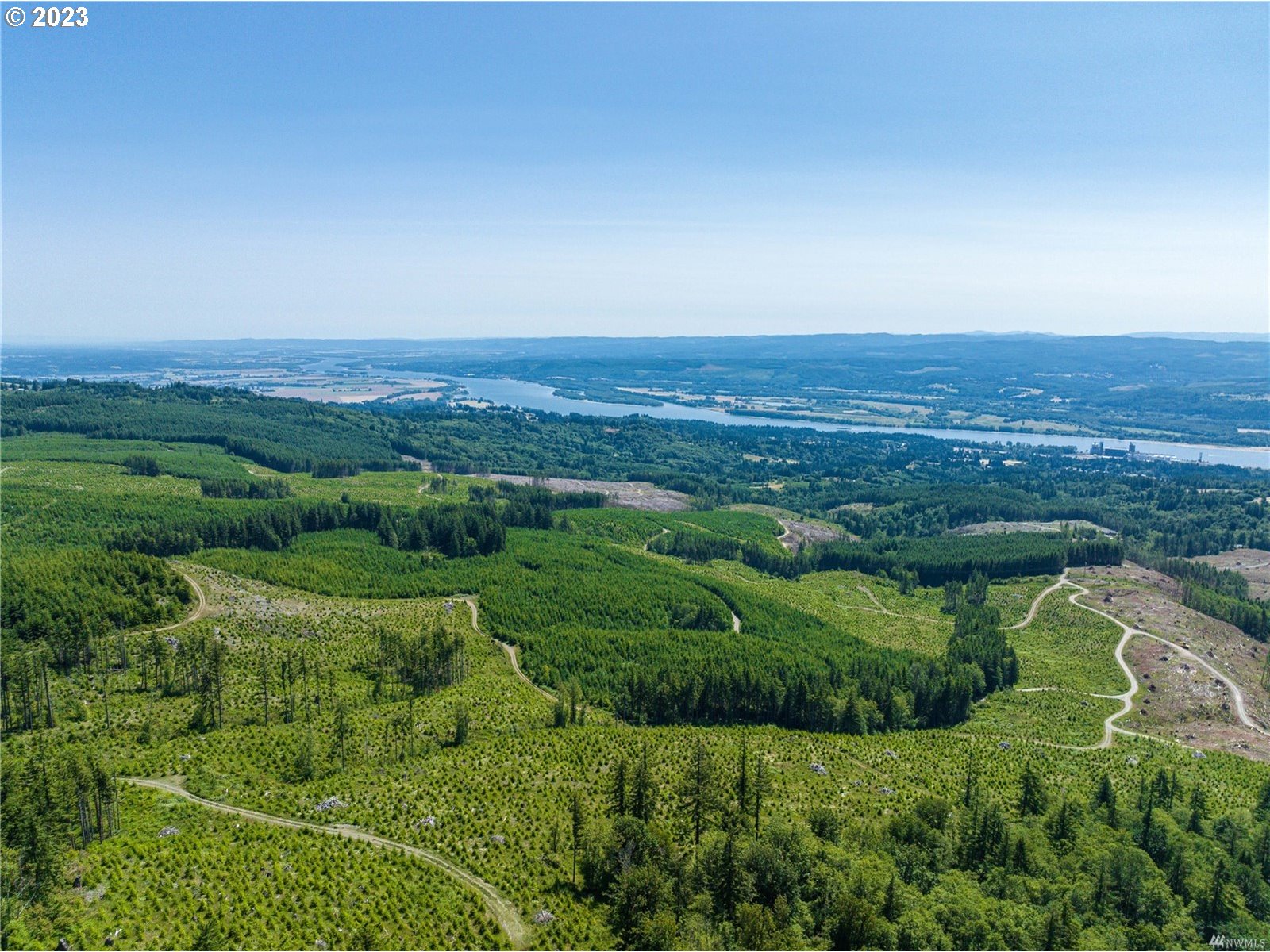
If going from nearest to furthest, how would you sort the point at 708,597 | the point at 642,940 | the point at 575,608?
the point at 642,940, the point at 575,608, the point at 708,597

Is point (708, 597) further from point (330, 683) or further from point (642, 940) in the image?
point (642, 940)

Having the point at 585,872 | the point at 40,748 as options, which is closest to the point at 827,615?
the point at 585,872

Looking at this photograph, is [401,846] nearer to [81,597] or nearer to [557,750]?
[557,750]

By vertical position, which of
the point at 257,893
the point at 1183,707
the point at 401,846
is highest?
the point at 257,893

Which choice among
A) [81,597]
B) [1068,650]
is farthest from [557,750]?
[1068,650]

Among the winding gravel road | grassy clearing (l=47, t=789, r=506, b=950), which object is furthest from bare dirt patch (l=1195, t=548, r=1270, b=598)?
grassy clearing (l=47, t=789, r=506, b=950)

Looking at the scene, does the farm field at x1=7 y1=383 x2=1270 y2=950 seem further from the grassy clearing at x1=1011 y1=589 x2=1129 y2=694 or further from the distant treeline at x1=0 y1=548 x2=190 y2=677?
the grassy clearing at x1=1011 y1=589 x2=1129 y2=694
